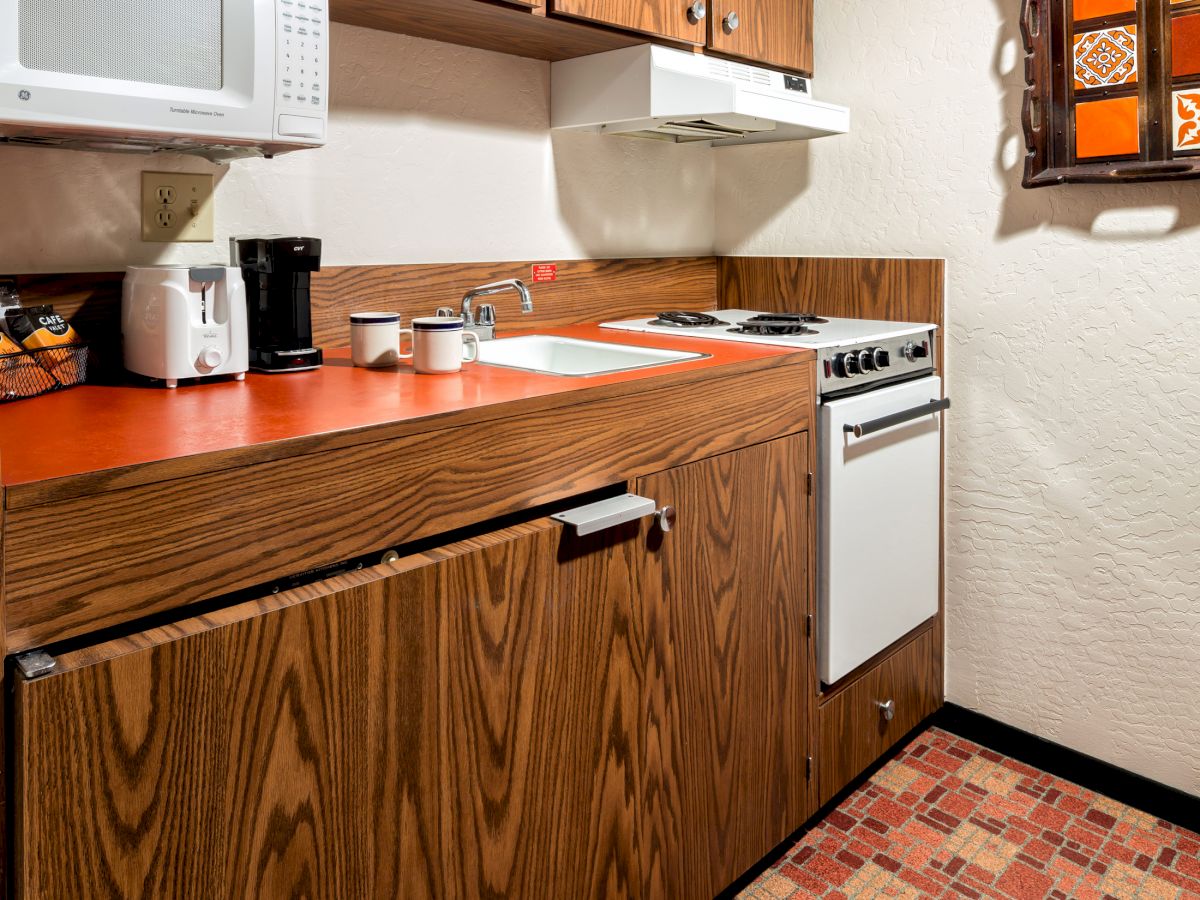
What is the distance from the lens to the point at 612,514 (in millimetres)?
1336

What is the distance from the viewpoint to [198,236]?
159cm

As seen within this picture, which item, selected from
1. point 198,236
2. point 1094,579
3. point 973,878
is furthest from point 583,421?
point 1094,579

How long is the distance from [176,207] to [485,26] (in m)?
0.69

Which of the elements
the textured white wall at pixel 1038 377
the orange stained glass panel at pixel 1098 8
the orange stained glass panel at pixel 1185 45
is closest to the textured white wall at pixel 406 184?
the textured white wall at pixel 1038 377

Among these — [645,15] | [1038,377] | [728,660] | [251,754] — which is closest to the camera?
Answer: [251,754]

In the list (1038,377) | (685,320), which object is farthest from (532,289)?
(1038,377)

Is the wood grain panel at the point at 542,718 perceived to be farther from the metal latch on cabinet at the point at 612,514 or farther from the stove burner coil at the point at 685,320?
the stove burner coil at the point at 685,320

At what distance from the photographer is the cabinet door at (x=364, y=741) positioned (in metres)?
0.89

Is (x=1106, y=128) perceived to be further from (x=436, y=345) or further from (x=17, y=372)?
(x=17, y=372)

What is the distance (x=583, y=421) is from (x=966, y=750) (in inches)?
60.1

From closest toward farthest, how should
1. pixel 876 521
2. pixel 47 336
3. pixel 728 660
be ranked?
pixel 47 336 → pixel 728 660 → pixel 876 521

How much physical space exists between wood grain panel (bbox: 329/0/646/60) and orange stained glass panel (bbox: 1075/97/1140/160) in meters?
0.94

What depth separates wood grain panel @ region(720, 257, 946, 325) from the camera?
2246 millimetres

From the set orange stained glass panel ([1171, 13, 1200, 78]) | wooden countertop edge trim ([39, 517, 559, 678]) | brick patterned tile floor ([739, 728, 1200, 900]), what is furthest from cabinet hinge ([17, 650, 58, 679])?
orange stained glass panel ([1171, 13, 1200, 78])
